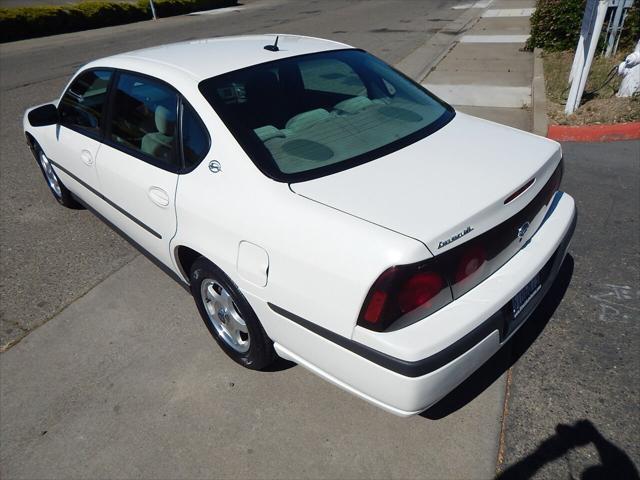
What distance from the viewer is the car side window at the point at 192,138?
2385 millimetres

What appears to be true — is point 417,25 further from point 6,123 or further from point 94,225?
point 94,225

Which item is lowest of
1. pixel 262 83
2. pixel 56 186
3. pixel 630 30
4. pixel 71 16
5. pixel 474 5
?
pixel 474 5

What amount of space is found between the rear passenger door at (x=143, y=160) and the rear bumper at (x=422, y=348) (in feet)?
3.33

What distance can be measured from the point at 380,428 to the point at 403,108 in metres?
1.78

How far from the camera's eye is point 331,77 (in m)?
3.04

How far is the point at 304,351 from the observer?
2109 millimetres

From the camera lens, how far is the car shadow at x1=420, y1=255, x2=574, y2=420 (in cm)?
241

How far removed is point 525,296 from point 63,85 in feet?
34.7

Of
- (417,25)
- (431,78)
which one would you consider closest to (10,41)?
(417,25)

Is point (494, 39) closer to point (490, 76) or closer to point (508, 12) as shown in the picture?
point (490, 76)

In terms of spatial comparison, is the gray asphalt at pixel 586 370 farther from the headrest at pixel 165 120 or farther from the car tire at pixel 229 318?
the headrest at pixel 165 120

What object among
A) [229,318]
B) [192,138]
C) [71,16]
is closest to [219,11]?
[71,16]

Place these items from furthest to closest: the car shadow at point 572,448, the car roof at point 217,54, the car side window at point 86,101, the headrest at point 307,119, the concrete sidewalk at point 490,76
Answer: the concrete sidewalk at point 490,76 < the car side window at point 86,101 < the car roof at point 217,54 < the headrest at point 307,119 < the car shadow at point 572,448

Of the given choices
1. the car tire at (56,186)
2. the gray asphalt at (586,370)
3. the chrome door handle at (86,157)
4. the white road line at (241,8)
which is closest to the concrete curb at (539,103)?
the gray asphalt at (586,370)
